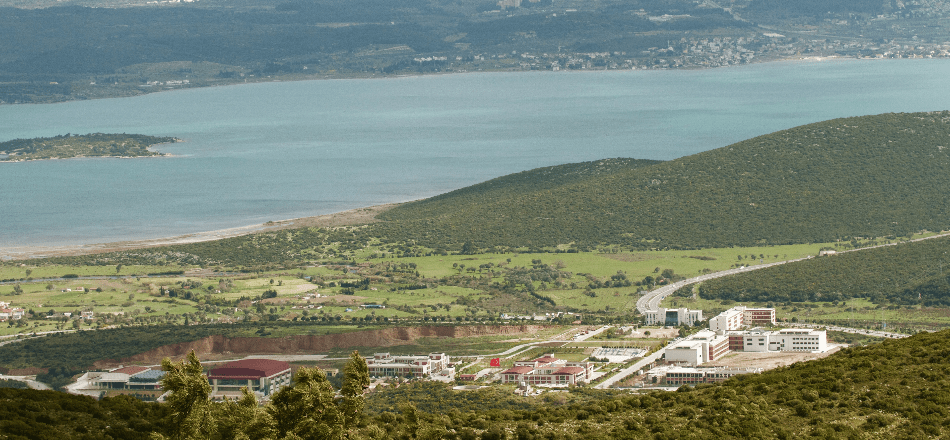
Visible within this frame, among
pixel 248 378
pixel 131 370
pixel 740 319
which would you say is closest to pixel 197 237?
pixel 131 370

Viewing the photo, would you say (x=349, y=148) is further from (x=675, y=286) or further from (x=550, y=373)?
(x=550, y=373)

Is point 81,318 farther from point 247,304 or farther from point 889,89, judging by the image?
point 889,89

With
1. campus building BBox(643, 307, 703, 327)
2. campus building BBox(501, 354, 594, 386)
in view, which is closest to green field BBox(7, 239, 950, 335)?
campus building BBox(643, 307, 703, 327)

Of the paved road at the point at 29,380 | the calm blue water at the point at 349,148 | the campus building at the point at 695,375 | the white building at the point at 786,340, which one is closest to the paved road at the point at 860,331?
the white building at the point at 786,340

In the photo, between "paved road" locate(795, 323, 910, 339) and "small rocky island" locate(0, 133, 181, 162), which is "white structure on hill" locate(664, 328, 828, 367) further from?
"small rocky island" locate(0, 133, 181, 162)

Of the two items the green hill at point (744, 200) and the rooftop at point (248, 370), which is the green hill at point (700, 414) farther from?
the green hill at point (744, 200)

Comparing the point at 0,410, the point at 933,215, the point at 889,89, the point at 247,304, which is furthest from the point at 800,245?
the point at 889,89

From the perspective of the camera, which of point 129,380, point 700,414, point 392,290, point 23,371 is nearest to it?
point 700,414
